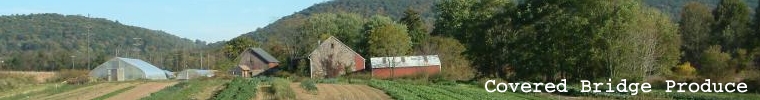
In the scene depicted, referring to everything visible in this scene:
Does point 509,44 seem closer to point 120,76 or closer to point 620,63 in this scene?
point 620,63

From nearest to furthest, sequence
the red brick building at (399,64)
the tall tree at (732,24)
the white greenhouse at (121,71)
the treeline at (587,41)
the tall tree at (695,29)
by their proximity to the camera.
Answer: the treeline at (587,41)
the tall tree at (732,24)
the tall tree at (695,29)
the red brick building at (399,64)
the white greenhouse at (121,71)

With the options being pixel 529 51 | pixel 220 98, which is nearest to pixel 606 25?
pixel 529 51

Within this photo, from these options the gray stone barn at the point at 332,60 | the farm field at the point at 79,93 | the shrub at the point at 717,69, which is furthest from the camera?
the gray stone barn at the point at 332,60

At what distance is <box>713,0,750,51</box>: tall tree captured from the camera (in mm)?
65750

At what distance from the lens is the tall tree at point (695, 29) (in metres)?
68.2

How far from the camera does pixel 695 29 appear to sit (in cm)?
6931

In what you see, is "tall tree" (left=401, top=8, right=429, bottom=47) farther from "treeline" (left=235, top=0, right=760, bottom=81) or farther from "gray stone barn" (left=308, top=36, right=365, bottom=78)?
"treeline" (left=235, top=0, right=760, bottom=81)

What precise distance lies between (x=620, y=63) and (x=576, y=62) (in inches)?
86.8

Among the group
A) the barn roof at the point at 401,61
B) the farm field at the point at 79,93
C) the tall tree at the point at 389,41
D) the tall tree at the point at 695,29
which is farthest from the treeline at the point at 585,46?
the farm field at the point at 79,93

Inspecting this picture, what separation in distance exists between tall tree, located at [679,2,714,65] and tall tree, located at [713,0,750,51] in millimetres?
810

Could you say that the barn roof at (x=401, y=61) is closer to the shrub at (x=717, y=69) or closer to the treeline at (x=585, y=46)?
the treeline at (x=585, y=46)

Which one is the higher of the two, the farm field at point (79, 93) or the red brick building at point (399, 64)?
the red brick building at point (399, 64)

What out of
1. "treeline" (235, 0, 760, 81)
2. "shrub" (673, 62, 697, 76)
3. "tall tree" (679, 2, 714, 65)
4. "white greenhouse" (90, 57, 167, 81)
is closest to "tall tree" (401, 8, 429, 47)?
"treeline" (235, 0, 760, 81)

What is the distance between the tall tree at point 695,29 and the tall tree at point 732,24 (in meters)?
0.81
